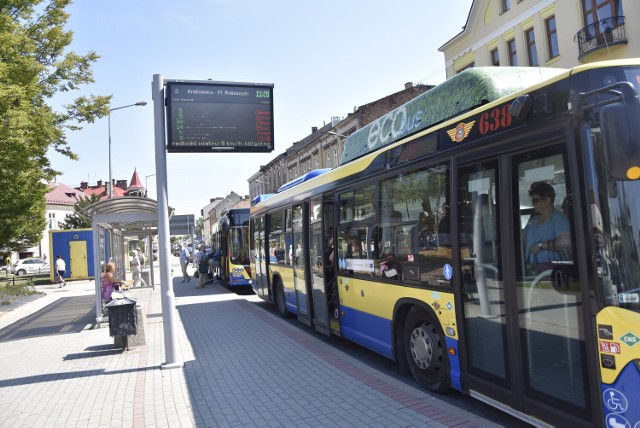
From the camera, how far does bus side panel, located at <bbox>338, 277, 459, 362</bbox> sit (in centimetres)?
514

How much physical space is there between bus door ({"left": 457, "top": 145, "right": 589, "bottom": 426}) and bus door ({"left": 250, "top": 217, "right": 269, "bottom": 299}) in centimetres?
862

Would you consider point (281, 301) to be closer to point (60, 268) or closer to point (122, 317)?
point (122, 317)

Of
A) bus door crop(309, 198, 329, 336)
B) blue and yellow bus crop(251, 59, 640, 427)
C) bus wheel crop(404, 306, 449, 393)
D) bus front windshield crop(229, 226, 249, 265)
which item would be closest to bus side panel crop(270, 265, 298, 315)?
bus door crop(309, 198, 329, 336)

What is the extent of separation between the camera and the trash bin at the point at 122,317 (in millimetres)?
8422

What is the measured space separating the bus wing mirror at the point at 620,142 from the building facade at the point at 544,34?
14761 mm

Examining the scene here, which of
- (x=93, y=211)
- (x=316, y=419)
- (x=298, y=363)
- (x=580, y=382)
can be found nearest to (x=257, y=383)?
(x=298, y=363)

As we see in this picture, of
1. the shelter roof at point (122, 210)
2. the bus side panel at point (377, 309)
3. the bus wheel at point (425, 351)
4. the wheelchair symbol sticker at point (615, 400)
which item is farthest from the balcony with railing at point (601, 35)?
the wheelchair symbol sticker at point (615, 400)

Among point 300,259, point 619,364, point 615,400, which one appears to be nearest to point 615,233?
point 619,364

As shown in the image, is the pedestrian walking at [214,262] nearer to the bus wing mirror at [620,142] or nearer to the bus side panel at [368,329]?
the bus side panel at [368,329]

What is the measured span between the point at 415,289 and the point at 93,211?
8528 mm

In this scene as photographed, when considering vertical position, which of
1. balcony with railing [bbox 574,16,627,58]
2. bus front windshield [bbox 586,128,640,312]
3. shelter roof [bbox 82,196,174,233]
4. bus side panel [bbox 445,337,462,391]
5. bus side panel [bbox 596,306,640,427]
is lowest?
bus side panel [bbox 445,337,462,391]

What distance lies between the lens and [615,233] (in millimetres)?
3270

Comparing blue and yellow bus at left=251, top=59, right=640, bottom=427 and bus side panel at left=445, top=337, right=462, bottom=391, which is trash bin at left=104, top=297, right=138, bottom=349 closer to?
blue and yellow bus at left=251, top=59, right=640, bottom=427

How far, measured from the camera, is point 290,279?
35.0 feet
